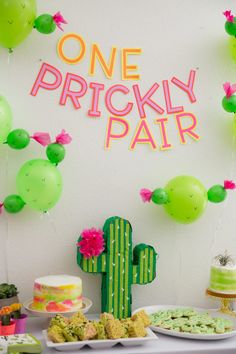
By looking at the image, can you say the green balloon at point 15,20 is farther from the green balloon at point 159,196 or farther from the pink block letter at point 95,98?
the green balloon at point 159,196

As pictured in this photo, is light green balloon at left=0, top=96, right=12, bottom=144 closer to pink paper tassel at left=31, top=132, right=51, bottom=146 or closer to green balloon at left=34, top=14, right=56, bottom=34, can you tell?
pink paper tassel at left=31, top=132, right=51, bottom=146

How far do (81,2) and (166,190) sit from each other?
0.85 meters

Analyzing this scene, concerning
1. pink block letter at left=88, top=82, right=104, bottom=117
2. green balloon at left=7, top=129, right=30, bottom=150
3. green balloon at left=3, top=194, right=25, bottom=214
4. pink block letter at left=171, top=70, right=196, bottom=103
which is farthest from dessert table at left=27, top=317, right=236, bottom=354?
pink block letter at left=171, top=70, right=196, bottom=103

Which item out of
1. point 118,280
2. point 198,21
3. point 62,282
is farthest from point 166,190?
point 198,21

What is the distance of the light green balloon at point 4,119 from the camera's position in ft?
6.39

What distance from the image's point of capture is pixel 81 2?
222 centimetres

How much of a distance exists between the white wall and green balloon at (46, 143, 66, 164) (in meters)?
0.13

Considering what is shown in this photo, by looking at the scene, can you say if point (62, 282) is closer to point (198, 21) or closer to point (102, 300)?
point (102, 300)

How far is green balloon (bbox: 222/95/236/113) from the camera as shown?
86.5 inches

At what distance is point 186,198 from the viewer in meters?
2.11

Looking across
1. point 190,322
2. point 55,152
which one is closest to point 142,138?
point 55,152

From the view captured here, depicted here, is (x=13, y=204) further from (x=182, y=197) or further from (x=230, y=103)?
(x=230, y=103)

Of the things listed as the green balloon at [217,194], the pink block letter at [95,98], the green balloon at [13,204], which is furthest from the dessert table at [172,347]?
the pink block letter at [95,98]

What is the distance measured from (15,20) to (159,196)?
0.85 m
